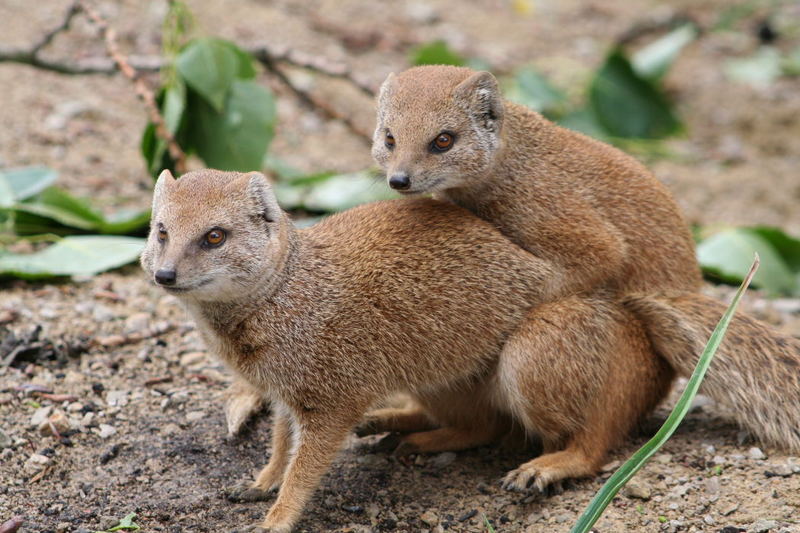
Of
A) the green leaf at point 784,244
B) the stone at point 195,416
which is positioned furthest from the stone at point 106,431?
the green leaf at point 784,244

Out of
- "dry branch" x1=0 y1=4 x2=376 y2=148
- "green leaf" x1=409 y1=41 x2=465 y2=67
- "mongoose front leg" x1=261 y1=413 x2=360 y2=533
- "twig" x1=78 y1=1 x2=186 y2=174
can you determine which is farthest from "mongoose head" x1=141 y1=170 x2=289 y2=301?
"green leaf" x1=409 y1=41 x2=465 y2=67

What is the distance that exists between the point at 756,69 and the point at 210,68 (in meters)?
6.46

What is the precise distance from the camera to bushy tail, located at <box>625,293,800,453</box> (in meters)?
4.31

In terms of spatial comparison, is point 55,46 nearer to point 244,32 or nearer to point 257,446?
point 244,32

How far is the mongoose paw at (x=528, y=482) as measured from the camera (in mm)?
4172

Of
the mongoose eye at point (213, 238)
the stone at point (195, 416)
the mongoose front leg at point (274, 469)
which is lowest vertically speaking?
the stone at point (195, 416)

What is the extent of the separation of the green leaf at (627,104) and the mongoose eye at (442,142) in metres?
4.41

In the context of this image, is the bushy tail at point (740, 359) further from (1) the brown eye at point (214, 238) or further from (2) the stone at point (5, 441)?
(2) the stone at point (5, 441)

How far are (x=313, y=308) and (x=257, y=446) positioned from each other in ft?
3.12

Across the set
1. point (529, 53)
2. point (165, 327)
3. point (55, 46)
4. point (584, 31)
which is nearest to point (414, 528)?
point (165, 327)

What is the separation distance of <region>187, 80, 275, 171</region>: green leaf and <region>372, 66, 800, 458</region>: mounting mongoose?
173cm

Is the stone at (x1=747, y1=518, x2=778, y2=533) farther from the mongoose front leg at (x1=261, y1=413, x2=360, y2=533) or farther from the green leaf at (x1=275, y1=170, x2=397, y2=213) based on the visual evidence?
the green leaf at (x1=275, y1=170, x2=397, y2=213)

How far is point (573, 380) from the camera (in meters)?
4.25

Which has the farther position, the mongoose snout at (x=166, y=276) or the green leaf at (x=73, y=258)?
the green leaf at (x=73, y=258)
